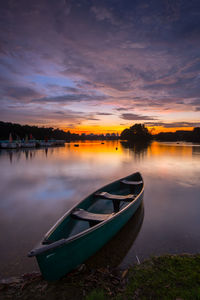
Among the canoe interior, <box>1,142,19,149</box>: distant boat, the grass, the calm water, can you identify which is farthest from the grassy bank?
<box>1,142,19,149</box>: distant boat

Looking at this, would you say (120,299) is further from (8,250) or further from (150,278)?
(8,250)

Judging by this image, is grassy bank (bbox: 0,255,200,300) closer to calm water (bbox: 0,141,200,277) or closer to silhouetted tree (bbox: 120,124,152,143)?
calm water (bbox: 0,141,200,277)

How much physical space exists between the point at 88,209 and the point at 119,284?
4.14 metres

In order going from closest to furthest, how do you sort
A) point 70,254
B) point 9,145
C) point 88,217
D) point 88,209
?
1. point 70,254
2. point 88,217
3. point 88,209
4. point 9,145

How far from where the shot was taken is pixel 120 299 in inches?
156

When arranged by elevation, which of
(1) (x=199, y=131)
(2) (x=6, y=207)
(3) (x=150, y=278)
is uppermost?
(1) (x=199, y=131)

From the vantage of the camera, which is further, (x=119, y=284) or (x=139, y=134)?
(x=139, y=134)

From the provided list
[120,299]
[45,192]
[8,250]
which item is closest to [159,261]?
[120,299]

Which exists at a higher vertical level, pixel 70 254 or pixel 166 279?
pixel 70 254

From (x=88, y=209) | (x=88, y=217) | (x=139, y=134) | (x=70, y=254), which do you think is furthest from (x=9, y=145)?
(x=139, y=134)

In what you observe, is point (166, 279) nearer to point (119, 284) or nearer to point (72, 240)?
point (119, 284)

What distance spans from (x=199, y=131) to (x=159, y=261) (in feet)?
710

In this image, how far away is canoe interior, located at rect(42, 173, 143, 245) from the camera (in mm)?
Result: 5557

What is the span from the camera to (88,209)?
27.8 ft
